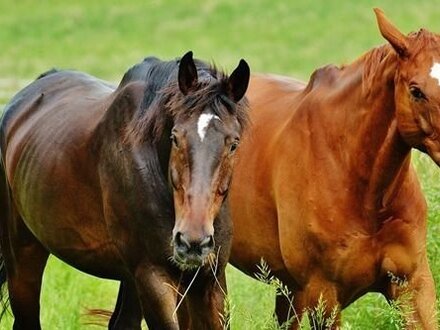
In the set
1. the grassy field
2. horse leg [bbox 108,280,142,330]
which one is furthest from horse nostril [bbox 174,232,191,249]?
the grassy field

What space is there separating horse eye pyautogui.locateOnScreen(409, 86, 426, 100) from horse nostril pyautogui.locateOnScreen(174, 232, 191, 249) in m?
1.48

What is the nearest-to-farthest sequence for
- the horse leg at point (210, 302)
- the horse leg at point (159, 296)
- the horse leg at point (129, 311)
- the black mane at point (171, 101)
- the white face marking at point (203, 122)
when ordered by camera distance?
the white face marking at point (203, 122) → the black mane at point (171, 101) → the horse leg at point (159, 296) → the horse leg at point (210, 302) → the horse leg at point (129, 311)

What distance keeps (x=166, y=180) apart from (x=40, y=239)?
1408 mm

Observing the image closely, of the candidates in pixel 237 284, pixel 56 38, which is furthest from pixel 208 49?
pixel 237 284

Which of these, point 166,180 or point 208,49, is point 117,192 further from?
point 208,49

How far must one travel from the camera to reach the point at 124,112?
7.27 meters

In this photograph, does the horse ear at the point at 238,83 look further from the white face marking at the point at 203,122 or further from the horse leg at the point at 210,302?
the horse leg at the point at 210,302

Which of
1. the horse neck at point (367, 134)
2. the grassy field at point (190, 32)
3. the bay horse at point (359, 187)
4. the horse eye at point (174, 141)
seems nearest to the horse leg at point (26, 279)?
the bay horse at point (359, 187)

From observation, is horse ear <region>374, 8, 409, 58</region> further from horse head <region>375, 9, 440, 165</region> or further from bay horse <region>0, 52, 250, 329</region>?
bay horse <region>0, 52, 250, 329</region>

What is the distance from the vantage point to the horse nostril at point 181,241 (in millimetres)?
6109

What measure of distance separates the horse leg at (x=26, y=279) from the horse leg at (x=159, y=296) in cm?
174

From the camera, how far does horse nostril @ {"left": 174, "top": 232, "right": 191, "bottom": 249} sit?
6109mm

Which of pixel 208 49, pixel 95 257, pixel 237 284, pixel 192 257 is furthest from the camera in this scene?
pixel 208 49

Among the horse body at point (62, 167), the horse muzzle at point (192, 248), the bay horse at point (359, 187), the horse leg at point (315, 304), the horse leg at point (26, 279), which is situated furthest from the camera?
the horse leg at point (26, 279)
